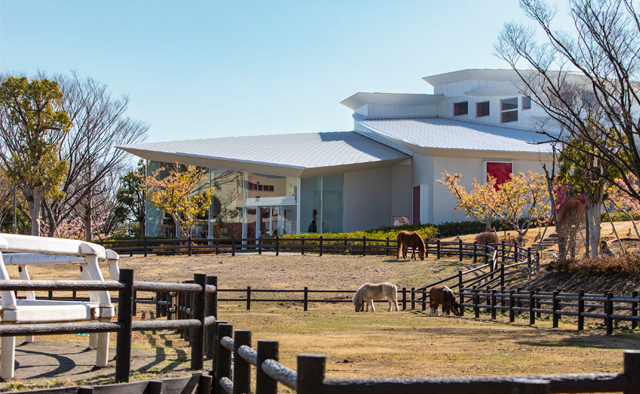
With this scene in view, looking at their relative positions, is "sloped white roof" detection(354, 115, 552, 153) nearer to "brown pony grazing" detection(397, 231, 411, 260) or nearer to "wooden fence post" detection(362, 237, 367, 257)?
"wooden fence post" detection(362, 237, 367, 257)

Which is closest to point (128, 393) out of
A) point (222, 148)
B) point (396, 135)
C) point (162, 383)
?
point (162, 383)

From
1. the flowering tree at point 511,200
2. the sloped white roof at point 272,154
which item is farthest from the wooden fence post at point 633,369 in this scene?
the sloped white roof at point 272,154

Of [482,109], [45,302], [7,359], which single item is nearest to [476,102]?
[482,109]

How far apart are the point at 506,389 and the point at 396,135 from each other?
45.0m

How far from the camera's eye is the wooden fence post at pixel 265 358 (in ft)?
11.6

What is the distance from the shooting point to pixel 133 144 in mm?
42531

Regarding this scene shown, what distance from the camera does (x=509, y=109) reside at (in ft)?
174

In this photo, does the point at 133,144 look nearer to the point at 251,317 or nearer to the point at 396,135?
the point at 396,135

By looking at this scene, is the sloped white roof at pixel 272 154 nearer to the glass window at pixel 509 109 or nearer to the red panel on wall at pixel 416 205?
the red panel on wall at pixel 416 205

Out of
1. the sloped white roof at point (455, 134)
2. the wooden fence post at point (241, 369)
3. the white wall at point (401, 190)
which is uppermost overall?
the sloped white roof at point (455, 134)

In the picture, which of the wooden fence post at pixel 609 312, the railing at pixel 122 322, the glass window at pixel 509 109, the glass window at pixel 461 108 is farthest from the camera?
the glass window at pixel 461 108

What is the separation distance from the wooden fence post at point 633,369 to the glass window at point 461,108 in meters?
56.2

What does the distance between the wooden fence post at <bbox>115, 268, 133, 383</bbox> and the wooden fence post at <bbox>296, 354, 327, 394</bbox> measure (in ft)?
10.7

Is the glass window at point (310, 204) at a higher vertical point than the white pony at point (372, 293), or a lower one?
higher
